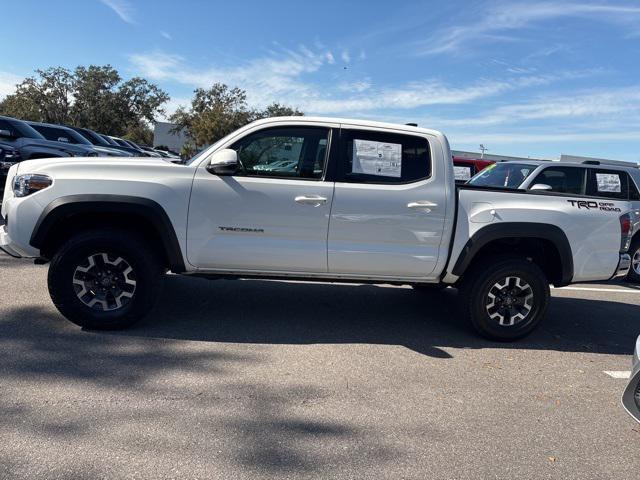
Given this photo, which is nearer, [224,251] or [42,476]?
[42,476]

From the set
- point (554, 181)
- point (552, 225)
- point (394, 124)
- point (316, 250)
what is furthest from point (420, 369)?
point (554, 181)

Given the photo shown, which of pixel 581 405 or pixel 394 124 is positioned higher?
pixel 394 124

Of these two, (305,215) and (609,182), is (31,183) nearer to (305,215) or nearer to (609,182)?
(305,215)

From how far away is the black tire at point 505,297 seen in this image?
4.97 metres

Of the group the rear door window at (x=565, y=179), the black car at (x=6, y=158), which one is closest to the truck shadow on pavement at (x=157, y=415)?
the rear door window at (x=565, y=179)

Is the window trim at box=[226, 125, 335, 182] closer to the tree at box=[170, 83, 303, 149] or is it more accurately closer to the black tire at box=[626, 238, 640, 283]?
the black tire at box=[626, 238, 640, 283]

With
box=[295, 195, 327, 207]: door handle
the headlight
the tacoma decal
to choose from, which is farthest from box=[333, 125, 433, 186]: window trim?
the headlight

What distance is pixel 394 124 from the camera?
16.4 feet

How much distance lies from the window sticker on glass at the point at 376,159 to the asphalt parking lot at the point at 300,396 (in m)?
1.57

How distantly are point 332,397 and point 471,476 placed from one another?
1.12 meters

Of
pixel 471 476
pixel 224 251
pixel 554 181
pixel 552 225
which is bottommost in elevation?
pixel 471 476

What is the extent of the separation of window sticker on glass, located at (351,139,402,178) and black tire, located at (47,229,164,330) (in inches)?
80.5

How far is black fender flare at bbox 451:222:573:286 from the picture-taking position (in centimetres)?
483

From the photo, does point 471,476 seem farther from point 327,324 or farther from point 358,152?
point 358,152
